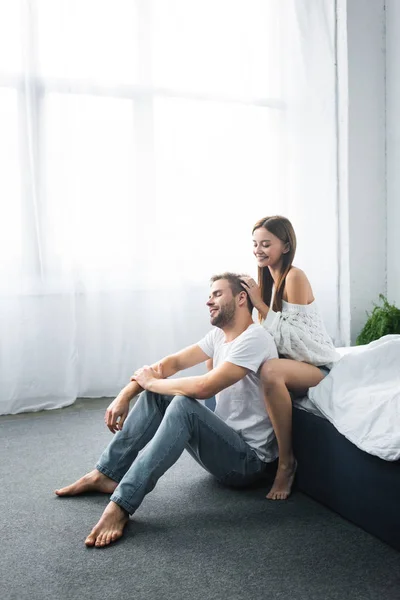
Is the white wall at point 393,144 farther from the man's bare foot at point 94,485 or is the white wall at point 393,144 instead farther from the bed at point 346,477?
the man's bare foot at point 94,485

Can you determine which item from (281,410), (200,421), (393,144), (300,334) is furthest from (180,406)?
(393,144)

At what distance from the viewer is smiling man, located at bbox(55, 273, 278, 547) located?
6.62 feet

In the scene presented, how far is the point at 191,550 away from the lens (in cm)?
191

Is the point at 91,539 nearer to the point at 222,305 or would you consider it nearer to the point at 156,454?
the point at 156,454

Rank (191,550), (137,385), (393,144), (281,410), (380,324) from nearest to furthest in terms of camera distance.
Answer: (191,550)
(281,410)
(137,385)
(380,324)
(393,144)

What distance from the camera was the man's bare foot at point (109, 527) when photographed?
195 centimetres

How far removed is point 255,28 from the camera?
4.34 m

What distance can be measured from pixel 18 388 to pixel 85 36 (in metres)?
2.18

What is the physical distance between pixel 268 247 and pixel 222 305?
0.38m

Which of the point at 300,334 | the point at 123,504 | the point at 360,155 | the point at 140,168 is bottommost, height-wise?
the point at 123,504

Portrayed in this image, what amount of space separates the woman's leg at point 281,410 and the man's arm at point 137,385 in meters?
0.34

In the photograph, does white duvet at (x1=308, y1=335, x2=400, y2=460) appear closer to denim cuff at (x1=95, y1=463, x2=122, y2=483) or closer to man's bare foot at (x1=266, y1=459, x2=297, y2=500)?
man's bare foot at (x1=266, y1=459, x2=297, y2=500)

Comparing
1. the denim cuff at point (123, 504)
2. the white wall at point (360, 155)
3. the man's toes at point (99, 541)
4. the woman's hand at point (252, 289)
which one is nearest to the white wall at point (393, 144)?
the white wall at point (360, 155)

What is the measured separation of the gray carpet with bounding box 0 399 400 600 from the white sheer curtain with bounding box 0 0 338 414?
1461 millimetres
